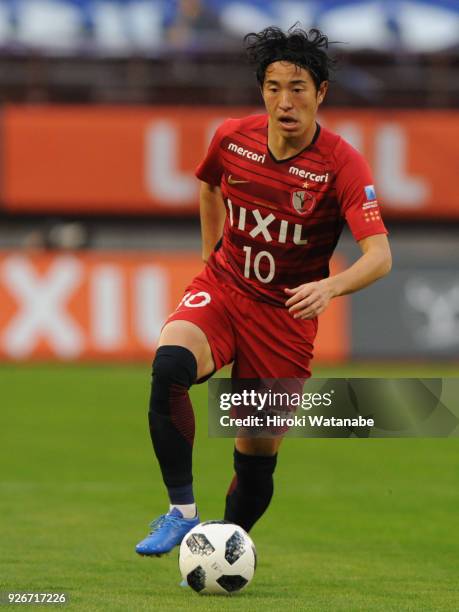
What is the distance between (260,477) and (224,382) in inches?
26.6

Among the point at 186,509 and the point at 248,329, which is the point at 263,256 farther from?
the point at 186,509

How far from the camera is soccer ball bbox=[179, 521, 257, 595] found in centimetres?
576

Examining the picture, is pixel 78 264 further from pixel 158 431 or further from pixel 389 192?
pixel 158 431

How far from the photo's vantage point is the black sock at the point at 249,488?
21.4 feet

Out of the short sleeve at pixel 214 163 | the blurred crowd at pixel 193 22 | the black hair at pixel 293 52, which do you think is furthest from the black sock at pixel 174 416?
the blurred crowd at pixel 193 22

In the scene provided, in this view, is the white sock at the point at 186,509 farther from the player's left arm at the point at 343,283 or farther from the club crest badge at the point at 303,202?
the club crest badge at the point at 303,202

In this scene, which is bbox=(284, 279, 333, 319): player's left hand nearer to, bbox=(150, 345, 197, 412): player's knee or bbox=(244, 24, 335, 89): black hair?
bbox=(150, 345, 197, 412): player's knee

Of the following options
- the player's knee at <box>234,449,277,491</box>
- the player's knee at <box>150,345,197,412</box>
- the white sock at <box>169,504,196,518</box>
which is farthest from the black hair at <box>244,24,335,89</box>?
the white sock at <box>169,504,196,518</box>

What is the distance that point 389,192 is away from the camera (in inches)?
866

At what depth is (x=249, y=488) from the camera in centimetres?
654

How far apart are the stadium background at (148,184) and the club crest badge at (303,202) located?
19.6ft

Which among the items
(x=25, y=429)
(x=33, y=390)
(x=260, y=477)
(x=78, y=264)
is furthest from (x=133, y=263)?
(x=260, y=477)

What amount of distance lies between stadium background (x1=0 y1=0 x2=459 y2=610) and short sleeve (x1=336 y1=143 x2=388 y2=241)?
6104 mm

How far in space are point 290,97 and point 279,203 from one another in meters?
0.49
